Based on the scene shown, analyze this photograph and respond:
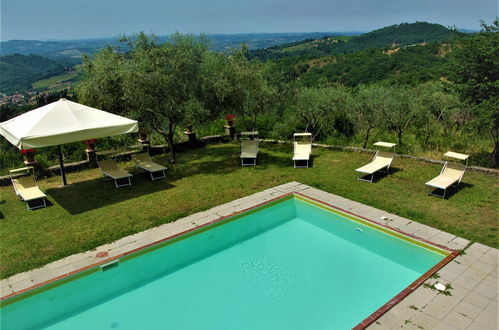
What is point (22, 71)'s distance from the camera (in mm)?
80000

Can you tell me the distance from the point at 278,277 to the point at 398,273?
2389mm

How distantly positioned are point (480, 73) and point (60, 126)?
42.1 feet

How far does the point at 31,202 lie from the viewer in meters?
9.39

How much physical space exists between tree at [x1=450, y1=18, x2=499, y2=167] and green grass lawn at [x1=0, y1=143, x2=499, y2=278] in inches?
77.6

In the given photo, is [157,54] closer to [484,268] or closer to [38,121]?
[38,121]

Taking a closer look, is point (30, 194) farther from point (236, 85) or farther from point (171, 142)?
point (236, 85)

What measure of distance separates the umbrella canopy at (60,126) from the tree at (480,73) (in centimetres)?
1056

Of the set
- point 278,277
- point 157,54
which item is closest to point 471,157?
point 278,277

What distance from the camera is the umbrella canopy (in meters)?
8.47

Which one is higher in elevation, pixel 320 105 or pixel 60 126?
pixel 60 126

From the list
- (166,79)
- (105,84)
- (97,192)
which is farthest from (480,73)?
(97,192)

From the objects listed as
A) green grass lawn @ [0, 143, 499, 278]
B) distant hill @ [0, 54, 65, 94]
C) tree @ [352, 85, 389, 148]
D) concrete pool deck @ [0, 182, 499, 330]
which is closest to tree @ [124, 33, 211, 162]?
green grass lawn @ [0, 143, 499, 278]

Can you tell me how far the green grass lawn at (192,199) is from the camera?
24.6 feet

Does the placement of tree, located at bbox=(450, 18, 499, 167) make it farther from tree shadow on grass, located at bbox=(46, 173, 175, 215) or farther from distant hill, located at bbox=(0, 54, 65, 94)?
distant hill, located at bbox=(0, 54, 65, 94)
